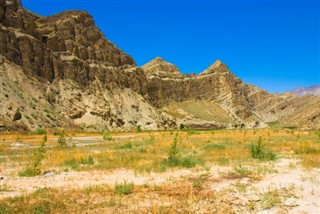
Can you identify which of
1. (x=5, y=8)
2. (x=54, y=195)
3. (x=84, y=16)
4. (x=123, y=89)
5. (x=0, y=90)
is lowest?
(x=54, y=195)

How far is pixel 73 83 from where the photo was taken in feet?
301

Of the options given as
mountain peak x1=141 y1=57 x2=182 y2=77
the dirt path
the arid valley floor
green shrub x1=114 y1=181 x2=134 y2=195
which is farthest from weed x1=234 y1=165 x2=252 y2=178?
mountain peak x1=141 y1=57 x2=182 y2=77

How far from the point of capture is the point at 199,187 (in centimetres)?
1240

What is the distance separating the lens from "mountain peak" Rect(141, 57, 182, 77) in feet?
565

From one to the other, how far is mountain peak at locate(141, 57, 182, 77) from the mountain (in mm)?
12797

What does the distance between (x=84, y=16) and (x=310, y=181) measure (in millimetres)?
108222

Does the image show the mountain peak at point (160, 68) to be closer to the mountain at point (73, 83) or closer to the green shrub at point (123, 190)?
the mountain at point (73, 83)

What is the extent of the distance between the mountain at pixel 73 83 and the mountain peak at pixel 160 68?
42.0ft

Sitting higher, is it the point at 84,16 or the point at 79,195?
the point at 84,16

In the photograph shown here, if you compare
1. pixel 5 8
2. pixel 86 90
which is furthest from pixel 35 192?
pixel 86 90

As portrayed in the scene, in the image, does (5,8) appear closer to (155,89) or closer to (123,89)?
(123,89)

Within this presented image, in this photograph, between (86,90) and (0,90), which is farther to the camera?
(86,90)

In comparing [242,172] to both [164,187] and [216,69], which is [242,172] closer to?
[164,187]

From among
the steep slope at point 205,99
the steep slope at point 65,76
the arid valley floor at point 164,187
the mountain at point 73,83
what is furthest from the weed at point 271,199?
the steep slope at point 205,99
